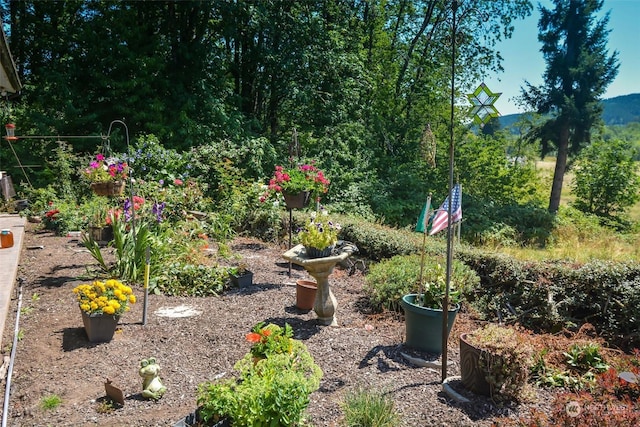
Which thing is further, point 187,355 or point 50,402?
point 187,355

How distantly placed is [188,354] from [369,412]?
1754mm

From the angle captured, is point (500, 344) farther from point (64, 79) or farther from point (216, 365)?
point (64, 79)

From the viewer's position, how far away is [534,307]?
16.7ft

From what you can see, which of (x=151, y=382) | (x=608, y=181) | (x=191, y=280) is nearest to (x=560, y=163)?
(x=608, y=181)

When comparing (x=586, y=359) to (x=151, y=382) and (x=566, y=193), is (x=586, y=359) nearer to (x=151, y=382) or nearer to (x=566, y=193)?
(x=151, y=382)

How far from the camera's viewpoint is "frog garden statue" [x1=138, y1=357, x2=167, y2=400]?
2992mm

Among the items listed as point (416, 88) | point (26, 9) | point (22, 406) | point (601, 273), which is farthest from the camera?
point (416, 88)

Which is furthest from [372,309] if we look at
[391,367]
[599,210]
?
[599,210]

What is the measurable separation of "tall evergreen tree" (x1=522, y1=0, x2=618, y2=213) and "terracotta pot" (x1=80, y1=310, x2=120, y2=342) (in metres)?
15.8

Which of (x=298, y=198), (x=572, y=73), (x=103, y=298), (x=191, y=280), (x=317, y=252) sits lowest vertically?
(x=191, y=280)

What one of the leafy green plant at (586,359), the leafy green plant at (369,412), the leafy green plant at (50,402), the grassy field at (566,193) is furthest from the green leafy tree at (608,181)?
the leafy green plant at (50,402)

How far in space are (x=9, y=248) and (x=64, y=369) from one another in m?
3.48

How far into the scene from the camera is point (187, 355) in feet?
12.3

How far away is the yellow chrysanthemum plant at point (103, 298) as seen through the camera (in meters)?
3.70
